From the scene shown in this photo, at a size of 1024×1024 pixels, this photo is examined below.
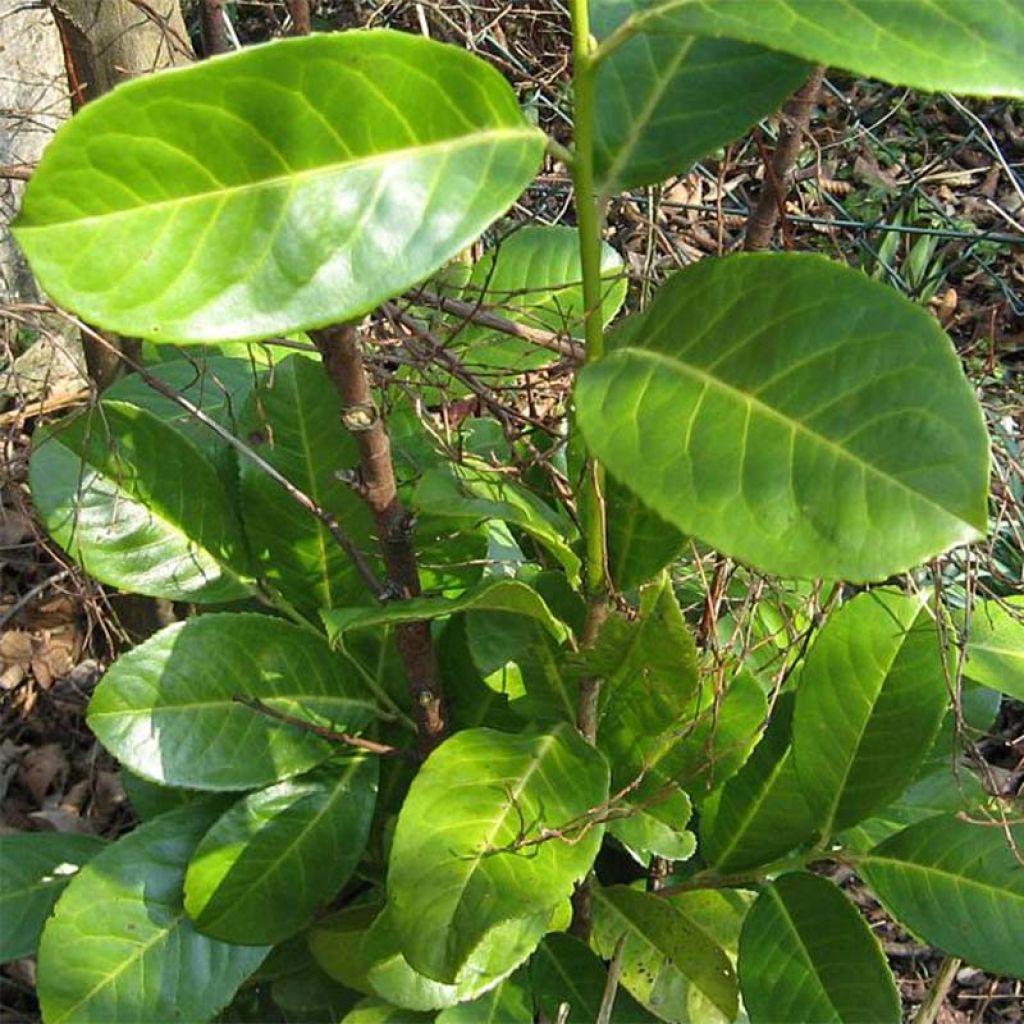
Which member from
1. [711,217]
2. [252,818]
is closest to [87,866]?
[252,818]

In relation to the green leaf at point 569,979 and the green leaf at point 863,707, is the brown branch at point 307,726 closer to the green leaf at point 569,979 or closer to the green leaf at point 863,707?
the green leaf at point 569,979

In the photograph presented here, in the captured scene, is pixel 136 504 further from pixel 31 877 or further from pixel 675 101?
pixel 675 101

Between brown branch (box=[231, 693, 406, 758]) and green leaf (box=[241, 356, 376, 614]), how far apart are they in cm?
15

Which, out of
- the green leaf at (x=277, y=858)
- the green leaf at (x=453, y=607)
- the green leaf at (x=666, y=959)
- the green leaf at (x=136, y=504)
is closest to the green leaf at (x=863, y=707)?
the green leaf at (x=666, y=959)

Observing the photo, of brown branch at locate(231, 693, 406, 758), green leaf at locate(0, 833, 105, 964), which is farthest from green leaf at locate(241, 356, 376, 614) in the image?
green leaf at locate(0, 833, 105, 964)

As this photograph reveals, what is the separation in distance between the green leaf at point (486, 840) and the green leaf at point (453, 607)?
0.14 meters

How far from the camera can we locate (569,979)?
133cm

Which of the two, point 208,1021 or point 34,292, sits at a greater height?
point 34,292

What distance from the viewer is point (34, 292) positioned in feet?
8.27

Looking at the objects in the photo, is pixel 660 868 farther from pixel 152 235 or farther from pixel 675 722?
pixel 152 235

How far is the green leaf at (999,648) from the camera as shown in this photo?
1.31m

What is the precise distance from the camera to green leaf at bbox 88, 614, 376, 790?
4.00 ft

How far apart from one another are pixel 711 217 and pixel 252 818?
1.88 metres

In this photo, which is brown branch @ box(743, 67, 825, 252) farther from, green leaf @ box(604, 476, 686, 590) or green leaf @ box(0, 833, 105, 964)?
green leaf @ box(0, 833, 105, 964)
